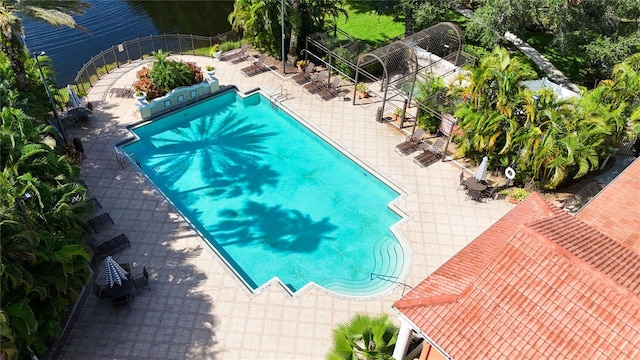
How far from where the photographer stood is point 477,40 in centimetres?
3375

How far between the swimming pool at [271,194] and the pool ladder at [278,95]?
49cm

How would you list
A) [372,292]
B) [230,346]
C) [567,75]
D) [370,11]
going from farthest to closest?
[370,11] < [567,75] < [372,292] < [230,346]

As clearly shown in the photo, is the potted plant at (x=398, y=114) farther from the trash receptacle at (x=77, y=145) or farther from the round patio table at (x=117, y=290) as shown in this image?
the round patio table at (x=117, y=290)

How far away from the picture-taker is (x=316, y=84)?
2967 cm

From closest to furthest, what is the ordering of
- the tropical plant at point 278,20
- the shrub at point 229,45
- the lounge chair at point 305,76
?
the tropical plant at point 278,20 → the lounge chair at point 305,76 → the shrub at point 229,45

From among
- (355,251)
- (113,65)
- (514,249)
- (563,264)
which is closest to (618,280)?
(563,264)

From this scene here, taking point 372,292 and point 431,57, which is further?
point 431,57

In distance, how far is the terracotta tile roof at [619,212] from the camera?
17.1m

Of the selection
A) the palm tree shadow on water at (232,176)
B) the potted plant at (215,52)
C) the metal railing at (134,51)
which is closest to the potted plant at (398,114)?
the palm tree shadow on water at (232,176)

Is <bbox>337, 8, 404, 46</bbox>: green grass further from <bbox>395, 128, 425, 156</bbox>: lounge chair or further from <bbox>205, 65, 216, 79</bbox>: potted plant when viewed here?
<bbox>205, 65, 216, 79</bbox>: potted plant

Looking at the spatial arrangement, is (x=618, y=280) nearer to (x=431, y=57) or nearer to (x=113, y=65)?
(x=431, y=57)

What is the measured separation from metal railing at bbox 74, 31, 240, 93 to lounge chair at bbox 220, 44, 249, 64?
1.38 meters

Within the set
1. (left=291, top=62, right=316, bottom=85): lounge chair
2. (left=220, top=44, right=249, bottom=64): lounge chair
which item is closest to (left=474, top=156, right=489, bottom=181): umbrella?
(left=291, top=62, right=316, bottom=85): lounge chair

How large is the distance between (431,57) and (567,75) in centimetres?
1038
